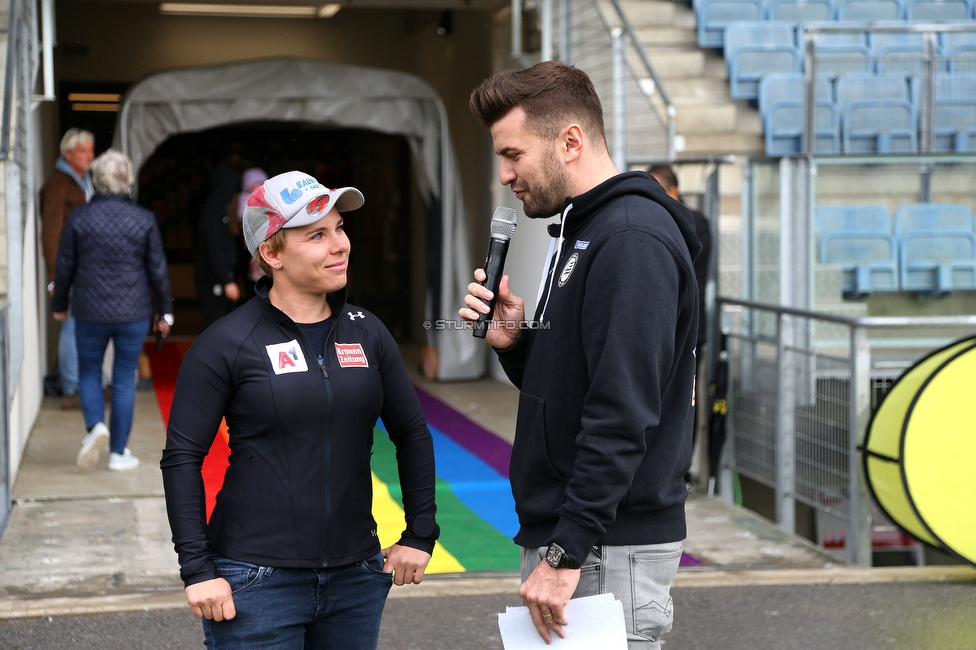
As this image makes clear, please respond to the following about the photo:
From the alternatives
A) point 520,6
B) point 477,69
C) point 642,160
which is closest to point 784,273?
point 642,160

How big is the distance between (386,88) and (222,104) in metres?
1.48

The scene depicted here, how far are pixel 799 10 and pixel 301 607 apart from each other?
9.82 meters

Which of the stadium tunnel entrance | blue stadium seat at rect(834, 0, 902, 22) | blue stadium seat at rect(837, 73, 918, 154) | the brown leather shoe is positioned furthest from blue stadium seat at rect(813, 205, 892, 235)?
the stadium tunnel entrance

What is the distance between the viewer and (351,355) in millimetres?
2404

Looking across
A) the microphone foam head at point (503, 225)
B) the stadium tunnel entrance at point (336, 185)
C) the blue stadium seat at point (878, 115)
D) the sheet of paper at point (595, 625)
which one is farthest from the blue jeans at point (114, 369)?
the stadium tunnel entrance at point (336, 185)

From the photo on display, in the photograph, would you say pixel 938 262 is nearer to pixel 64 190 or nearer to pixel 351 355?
pixel 64 190

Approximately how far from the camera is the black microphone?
2.30m

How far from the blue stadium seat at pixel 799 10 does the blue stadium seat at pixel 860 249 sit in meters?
3.57

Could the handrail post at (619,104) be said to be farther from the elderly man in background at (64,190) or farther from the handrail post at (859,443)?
the elderly man in background at (64,190)

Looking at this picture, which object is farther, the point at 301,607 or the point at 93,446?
the point at 93,446

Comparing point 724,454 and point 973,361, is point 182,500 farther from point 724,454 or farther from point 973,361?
point 724,454

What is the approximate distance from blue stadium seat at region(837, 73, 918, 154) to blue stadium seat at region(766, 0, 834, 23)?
6.98ft

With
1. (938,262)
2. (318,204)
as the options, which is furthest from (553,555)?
(938,262)

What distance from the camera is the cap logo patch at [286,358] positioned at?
2.32 metres
